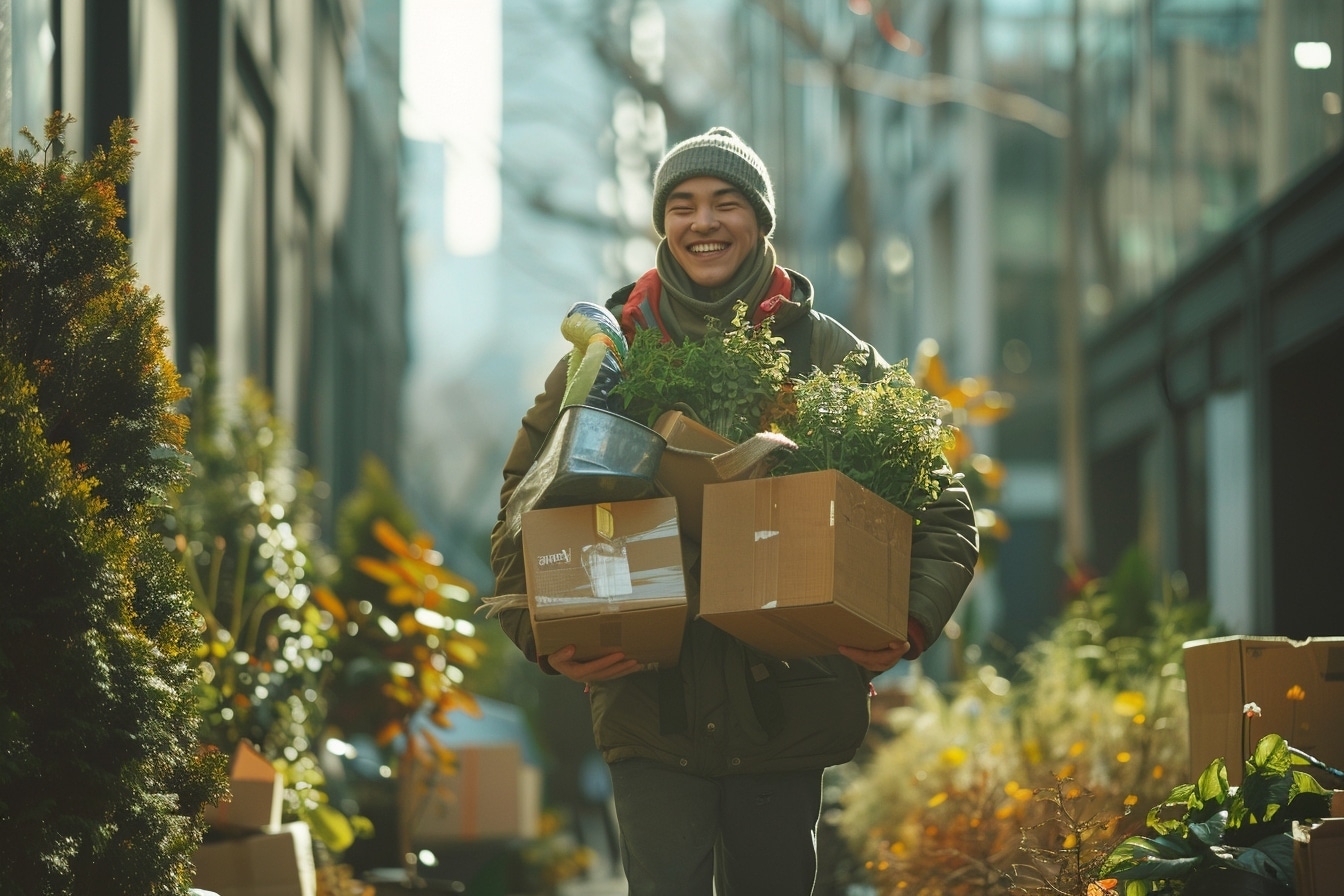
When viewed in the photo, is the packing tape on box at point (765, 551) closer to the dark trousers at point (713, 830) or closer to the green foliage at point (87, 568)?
the dark trousers at point (713, 830)

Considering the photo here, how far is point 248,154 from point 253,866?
5.71m

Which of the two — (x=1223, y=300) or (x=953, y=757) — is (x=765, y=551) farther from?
(x=1223, y=300)

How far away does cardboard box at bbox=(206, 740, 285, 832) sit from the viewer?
4.65 meters

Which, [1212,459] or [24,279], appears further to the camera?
[1212,459]

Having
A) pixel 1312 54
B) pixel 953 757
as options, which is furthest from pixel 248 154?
pixel 1312 54

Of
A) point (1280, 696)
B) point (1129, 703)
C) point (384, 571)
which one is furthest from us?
point (384, 571)

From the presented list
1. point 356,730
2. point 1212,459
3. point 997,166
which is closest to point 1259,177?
point 1212,459

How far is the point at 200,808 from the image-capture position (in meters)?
3.10

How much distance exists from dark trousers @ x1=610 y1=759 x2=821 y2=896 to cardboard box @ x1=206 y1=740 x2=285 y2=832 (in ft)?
5.62

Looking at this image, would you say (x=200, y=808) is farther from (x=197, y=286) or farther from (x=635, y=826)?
(x=197, y=286)

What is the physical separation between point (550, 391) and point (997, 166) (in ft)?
70.5

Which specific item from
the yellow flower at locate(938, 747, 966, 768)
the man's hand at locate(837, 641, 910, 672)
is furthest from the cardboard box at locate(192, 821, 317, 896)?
Answer: the yellow flower at locate(938, 747, 966, 768)

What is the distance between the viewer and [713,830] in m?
3.37

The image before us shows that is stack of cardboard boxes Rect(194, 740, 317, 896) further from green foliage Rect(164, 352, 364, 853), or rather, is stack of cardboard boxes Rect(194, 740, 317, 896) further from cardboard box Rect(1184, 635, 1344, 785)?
cardboard box Rect(1184, 635, 1344, 785)
